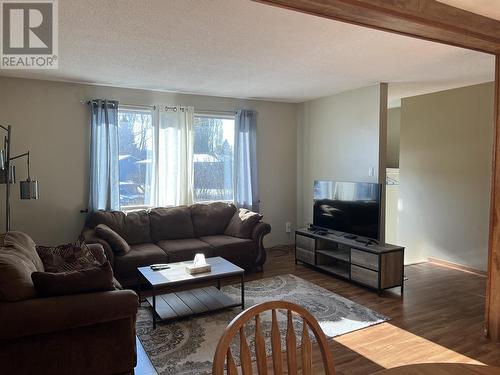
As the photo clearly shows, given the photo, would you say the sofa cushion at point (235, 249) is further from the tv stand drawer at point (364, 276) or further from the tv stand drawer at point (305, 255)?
the tv stand drawer at point (364, 276)

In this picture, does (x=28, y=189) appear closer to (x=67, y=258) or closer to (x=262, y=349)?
(x=67, y=258)

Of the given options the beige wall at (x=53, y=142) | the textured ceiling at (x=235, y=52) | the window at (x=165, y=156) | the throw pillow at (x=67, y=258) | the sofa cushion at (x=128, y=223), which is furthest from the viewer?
the window at (x=165, y=156)

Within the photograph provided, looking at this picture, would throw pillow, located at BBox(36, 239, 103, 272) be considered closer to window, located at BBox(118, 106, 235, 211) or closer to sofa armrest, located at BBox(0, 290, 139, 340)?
sofa armrest, located at BBox(0, 290, 139, 340)

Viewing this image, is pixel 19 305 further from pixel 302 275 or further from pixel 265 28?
pixel 302 275

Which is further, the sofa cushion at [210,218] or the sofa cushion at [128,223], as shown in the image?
the sofa cushion at [210,218]

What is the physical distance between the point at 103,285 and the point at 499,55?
11.1 ft

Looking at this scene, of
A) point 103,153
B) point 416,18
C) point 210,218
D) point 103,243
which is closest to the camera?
point 416,18

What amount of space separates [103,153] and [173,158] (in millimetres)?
966

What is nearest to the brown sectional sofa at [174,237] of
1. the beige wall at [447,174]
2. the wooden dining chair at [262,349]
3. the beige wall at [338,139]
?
the beige wall at [338,139]

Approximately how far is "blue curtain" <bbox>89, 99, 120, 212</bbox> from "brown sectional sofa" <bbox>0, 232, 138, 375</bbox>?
2.36 m

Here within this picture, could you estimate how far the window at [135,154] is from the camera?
5004 mm

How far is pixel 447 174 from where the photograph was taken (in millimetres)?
5234

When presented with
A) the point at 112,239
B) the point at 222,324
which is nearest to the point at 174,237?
the point at 112,239

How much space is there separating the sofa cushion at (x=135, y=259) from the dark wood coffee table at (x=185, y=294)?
0.41 metres
